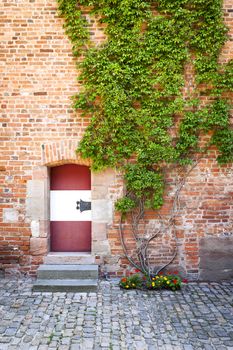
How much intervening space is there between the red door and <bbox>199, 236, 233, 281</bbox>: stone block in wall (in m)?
2.29

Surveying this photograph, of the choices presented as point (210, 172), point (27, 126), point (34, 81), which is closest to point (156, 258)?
point (210, 172)

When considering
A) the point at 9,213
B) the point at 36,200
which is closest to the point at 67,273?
the point at 36,200

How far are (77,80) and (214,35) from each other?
2.73 m

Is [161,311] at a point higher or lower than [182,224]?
lower

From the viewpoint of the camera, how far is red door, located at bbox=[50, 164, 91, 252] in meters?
6.51

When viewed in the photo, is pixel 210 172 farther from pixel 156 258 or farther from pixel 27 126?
pixel 27 126

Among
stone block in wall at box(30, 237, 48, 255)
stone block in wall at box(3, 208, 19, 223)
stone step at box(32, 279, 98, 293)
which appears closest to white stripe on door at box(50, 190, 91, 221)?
stone block in wall at box(30, 237, 48, 255)

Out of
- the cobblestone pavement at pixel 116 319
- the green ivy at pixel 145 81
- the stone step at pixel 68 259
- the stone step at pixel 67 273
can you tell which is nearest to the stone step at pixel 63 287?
the cobblestone pavement at pixel 116 319

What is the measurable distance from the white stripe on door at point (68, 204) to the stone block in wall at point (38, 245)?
56 cm

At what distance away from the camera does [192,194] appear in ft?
20.7

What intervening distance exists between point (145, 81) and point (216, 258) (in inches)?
145

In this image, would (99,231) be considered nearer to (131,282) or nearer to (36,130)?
(131,282)

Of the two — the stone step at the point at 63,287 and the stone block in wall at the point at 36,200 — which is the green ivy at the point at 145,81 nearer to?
the stone block in wall at the point at 36,200

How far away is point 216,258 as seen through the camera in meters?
6.27
